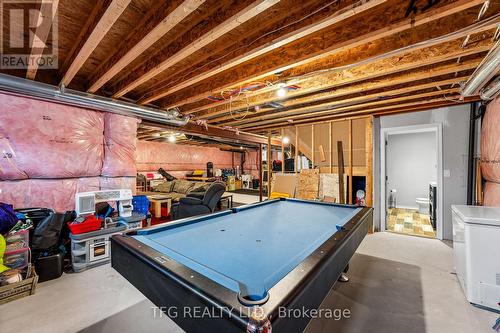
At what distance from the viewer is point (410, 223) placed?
16.6 ft

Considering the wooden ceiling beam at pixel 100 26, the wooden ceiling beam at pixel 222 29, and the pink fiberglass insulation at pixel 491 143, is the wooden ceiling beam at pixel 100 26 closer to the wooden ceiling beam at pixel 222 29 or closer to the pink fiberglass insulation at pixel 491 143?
the wooden ceiling beam at pixel 222 29

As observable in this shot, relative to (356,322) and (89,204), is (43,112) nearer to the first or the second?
(89,204)

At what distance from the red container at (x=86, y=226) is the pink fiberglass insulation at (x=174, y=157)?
7.15m

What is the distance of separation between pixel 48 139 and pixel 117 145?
848mm

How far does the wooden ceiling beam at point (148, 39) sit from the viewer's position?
4.80 ft

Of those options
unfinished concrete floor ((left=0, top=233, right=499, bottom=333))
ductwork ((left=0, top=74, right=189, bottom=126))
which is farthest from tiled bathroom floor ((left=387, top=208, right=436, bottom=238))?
ductwork ((left=0, top=74, right=189, bottom=126))

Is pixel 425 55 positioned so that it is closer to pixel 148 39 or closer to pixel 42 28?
pixel 148 39

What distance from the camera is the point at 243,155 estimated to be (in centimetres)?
1429

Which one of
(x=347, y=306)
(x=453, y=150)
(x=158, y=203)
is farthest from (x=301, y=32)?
(x=158, y=203)

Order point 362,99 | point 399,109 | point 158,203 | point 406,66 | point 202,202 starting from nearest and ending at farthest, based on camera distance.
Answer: point 406,66 < point 362,99 < point 399,109 < point 202,202 < point 158,203

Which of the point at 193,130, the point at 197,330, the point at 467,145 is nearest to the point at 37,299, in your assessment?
the point at 197,330

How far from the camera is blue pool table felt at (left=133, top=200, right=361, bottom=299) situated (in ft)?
3.51

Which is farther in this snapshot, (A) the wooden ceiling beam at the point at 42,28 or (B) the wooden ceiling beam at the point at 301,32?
(A) the wooden ceiling beam at the point at 42,28

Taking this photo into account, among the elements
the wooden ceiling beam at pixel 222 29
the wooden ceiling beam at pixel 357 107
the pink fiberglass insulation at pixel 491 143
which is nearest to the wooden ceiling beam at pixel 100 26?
the wooden ceiling beam at pixel 222 29
